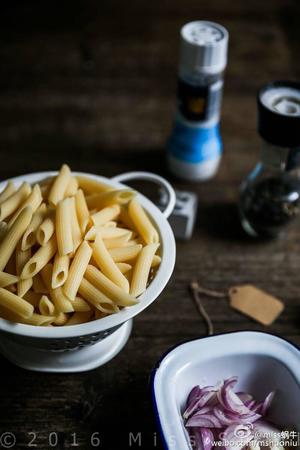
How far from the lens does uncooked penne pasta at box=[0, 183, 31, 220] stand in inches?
29.2

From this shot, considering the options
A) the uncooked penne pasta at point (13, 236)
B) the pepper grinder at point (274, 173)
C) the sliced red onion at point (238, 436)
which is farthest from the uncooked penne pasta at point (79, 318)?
the pepper grinder at point (274, 173)

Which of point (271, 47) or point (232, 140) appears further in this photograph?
point (271, 47)

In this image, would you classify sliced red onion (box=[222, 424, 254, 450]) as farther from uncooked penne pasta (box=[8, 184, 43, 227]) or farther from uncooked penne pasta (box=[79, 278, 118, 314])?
Answer: uncooked penne pasta (box=[8, 184, 43, 227])

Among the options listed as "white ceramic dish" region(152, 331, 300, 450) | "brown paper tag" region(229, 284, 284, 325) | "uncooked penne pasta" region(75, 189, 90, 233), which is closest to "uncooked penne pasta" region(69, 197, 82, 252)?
"uncooked penne pasta" region(75, 189, 90, 233)

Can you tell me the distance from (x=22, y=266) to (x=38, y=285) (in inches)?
1.2

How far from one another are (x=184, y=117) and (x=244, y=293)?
1.12 ft

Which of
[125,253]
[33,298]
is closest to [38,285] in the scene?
[33,298]

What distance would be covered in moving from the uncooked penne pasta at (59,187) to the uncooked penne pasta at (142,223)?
95 millimetres

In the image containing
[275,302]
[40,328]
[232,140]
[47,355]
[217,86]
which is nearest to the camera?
[40,328]

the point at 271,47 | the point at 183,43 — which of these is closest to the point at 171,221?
the point at 183,43

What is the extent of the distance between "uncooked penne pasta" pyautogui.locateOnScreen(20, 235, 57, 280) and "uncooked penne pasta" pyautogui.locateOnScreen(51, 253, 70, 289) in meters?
0.01

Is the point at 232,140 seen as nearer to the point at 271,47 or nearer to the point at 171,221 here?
the point at 171,221

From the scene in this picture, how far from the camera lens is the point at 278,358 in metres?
0.70

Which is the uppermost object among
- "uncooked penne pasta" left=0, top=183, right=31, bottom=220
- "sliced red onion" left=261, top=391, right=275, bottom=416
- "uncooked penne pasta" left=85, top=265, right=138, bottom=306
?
"uncooked penne pasta" left=0, top=183, right=31, bottom=220
